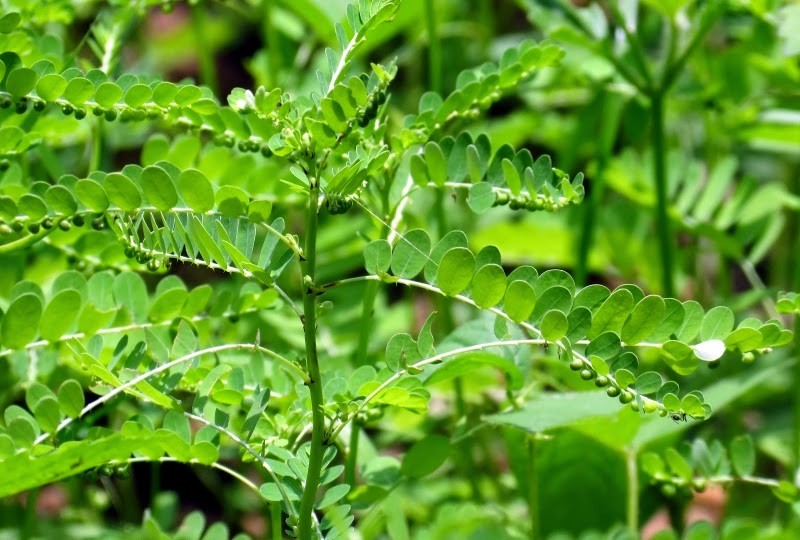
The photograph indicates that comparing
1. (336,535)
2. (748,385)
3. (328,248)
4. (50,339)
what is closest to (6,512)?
(328,248)

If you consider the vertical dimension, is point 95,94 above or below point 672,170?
above

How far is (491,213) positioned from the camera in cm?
148

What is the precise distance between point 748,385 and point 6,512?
785 millimetres

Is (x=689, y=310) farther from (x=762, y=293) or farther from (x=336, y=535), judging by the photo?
(x=762, y=293)

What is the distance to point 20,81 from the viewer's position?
64cm

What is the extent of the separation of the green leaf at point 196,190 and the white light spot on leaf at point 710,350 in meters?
0.29

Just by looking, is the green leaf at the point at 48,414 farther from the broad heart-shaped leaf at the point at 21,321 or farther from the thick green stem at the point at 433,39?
the thick green stem at the point at 433,39

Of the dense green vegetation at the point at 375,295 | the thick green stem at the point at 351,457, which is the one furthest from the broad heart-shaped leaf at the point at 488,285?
the thick green stem at the point at 351,457

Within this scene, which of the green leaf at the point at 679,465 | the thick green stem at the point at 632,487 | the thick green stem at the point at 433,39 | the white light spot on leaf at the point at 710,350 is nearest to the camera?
the white light spot on leaf at the point at 710,350

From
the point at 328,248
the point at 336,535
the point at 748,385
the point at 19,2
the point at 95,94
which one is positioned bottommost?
the point at 748,385

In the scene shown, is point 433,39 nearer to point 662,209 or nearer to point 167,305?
point 662,209

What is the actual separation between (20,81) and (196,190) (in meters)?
0.14

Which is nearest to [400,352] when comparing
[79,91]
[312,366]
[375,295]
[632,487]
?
[312,366]

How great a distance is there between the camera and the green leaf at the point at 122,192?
60cm
